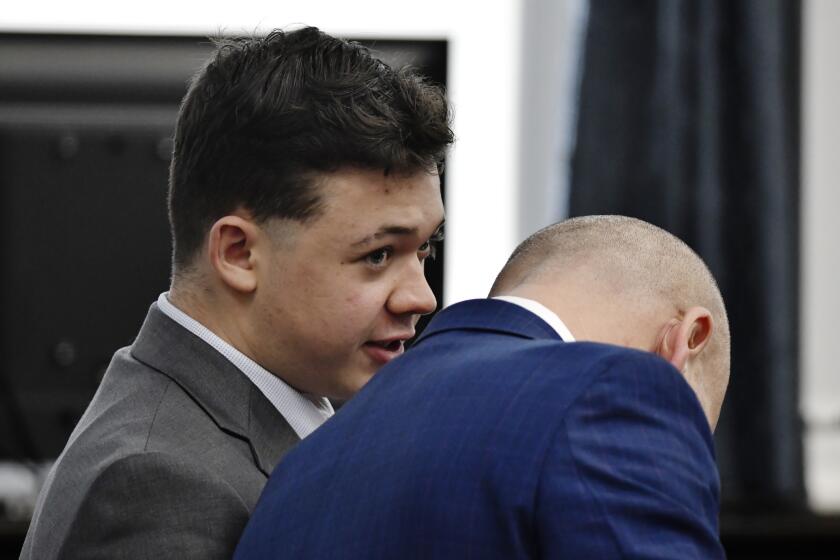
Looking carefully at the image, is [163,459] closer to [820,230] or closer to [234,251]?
[234,251]

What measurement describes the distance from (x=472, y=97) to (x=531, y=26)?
233 mm

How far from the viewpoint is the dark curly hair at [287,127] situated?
120cm

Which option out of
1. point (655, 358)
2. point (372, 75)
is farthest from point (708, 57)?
point (655, 358)

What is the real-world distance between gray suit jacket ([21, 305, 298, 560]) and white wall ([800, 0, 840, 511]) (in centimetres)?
212

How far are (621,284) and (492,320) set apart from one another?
13 cm

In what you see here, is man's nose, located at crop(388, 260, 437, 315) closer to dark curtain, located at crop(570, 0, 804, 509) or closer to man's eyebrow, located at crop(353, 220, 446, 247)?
man's eyebrow, located at crop(353, 220, 446, 247)

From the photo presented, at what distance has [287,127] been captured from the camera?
1206mm

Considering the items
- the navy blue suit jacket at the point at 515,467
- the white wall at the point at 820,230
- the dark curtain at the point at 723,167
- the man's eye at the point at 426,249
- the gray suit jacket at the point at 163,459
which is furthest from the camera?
the white wall at the point at 820,230

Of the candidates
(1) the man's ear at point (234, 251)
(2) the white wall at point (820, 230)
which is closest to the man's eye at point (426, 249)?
(1) the man's ear at point (234, 251)

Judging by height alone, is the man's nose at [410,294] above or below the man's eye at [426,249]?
below

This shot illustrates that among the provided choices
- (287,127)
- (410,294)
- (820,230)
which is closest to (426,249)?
(410,294)

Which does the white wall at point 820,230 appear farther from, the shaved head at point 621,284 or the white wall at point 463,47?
the shaved head at point 621,284

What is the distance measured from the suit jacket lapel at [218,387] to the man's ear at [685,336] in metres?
0.35

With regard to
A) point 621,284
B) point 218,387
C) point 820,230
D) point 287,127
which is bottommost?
point 820,230
